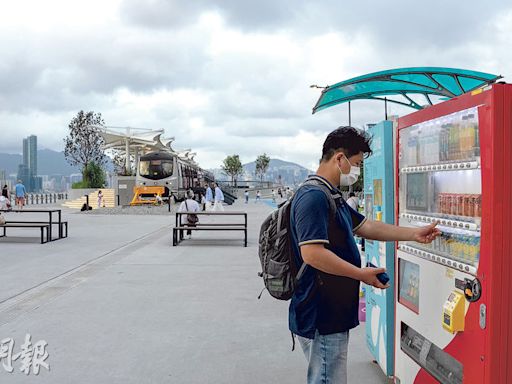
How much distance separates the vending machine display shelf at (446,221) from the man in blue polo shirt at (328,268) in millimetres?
538

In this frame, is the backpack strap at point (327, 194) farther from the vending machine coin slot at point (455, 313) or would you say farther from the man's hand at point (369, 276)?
the vending machine coin slot at point (455, 313)

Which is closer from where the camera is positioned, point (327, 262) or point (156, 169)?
point (327, 262)

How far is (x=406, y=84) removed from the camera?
7.47 m

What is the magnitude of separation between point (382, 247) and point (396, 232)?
34.8 inches

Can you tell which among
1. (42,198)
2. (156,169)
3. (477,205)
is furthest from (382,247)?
(42,198)

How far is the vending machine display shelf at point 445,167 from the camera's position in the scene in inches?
99.1

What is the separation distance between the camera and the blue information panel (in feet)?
12.1

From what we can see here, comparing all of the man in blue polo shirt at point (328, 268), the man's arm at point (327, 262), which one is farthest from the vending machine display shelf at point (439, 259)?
the man's arm at point (327, 262)

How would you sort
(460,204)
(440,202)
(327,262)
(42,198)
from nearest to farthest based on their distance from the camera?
(327,262) → (460,204) → (440,202) → (42,198)

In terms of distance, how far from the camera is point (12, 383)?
12.9ft

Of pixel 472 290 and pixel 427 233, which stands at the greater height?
pixel 427 233

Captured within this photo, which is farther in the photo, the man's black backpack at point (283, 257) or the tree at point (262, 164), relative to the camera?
the tree at point (262, 164)

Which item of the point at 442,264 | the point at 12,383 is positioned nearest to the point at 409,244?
the point at 442,264

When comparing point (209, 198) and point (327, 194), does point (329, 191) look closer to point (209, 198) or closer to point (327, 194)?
point (327, 194)
